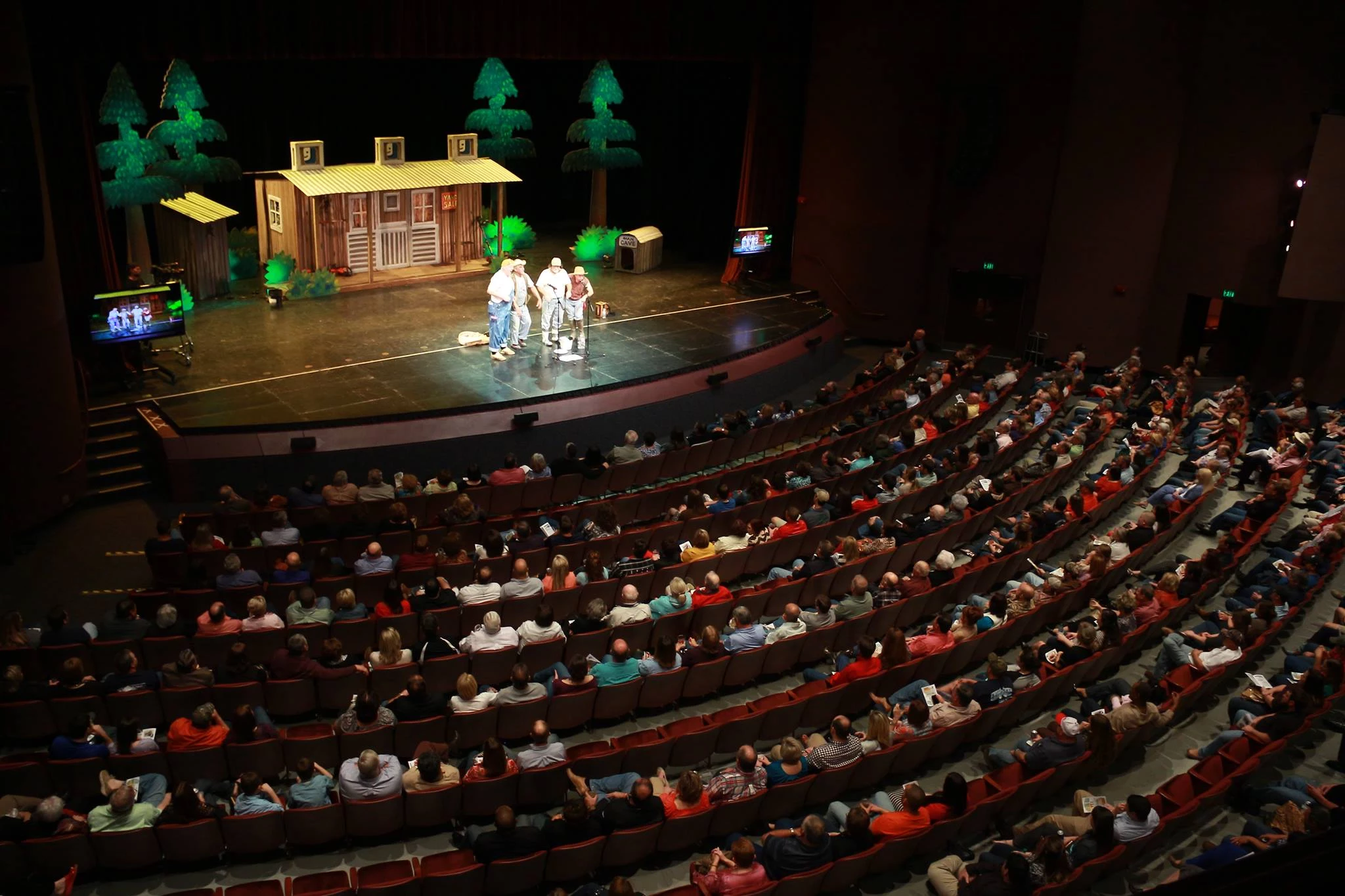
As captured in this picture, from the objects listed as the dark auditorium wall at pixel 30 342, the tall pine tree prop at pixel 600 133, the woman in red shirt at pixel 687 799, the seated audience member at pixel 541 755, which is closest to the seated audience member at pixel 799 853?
the woman in red shirt at pixel 687 799

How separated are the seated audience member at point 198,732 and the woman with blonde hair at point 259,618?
1234 millimetres

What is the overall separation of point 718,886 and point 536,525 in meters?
5.28

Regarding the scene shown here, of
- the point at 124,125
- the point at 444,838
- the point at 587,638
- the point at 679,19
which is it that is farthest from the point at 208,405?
the point at 679,19

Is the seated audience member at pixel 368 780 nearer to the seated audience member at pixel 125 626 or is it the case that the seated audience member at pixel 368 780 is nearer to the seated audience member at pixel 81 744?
the seated audience member at pixel 81 744

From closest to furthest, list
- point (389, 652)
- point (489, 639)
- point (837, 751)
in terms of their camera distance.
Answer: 1. point (837, 751)
2. point (389, 652)
3. point (489, 639)

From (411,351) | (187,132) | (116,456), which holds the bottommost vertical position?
(116,456)

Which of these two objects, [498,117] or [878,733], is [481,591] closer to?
[878,733]

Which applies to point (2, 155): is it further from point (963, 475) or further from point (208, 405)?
point (963, 475)

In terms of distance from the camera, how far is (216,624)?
8422mm

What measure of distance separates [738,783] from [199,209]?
1320cm

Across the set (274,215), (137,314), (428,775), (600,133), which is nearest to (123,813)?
(428,775)

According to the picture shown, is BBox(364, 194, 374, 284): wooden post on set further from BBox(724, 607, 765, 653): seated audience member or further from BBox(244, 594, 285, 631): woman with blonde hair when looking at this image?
BBox(724, 607, 765, 653): seated audience member

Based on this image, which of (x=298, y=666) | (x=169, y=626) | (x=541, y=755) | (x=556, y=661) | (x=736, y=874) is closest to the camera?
(x=736, y=874)

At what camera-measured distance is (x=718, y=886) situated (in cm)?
617
